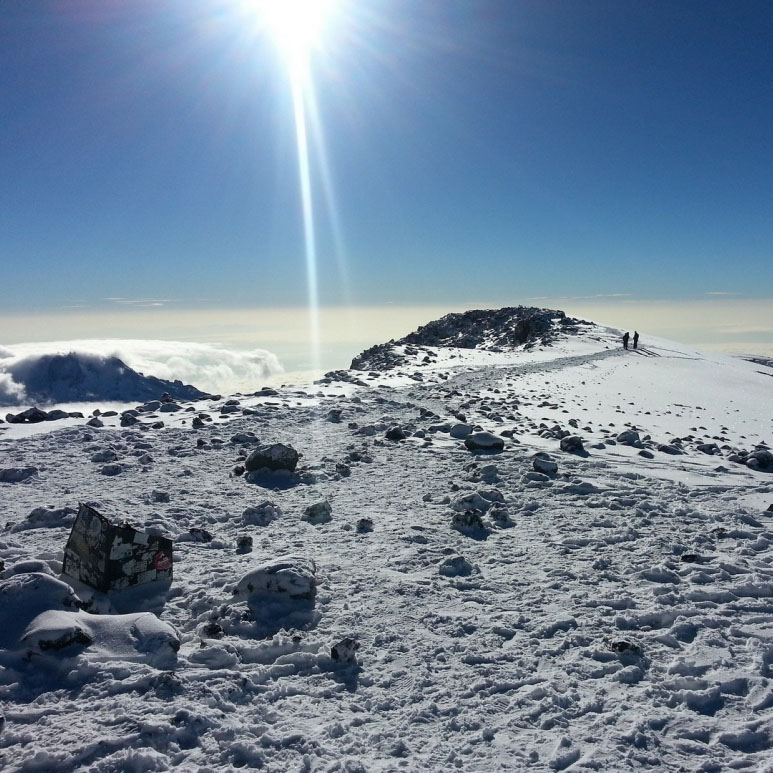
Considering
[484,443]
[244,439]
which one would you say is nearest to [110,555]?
[244,439]

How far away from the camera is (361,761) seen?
348 cm

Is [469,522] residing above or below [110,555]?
below

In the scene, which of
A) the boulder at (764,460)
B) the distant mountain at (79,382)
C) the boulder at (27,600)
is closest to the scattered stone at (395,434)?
the boulder at (764,460)

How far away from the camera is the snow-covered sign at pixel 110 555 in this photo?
525 centimetres

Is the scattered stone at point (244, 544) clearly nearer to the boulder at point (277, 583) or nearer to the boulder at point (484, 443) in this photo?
the boulder at point (277, 583)

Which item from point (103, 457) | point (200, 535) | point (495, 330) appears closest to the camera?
point (200, 535)

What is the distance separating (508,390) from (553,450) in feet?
30.2

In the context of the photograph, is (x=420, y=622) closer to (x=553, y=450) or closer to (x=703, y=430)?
(x=553, y=450)

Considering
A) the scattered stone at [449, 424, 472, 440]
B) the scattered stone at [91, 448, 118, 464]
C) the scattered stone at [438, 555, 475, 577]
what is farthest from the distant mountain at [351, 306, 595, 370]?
the scattered stone at [438, 555, 475, 577]

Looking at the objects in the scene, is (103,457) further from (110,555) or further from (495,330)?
(495,330)

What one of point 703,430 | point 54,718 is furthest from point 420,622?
point 703,430

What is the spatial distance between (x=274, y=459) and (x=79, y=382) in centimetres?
11698

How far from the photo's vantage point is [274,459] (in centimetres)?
938

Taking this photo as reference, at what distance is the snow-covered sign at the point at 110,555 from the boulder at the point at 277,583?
924 mm
